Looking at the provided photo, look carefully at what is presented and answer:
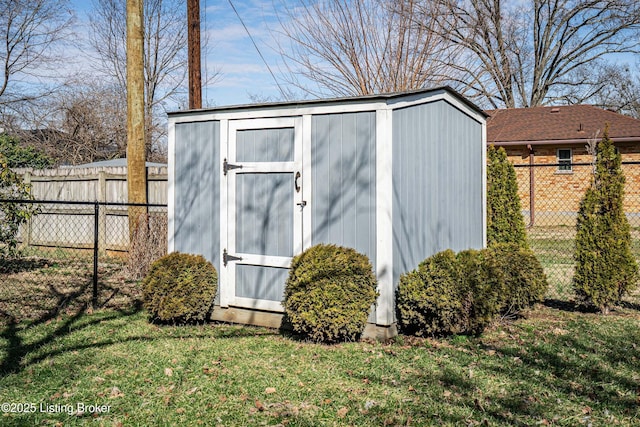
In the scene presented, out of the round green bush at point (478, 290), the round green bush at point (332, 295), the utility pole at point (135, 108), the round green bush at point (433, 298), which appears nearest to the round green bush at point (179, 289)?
the round green bush at point (332, 295)

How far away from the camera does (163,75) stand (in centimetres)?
2592

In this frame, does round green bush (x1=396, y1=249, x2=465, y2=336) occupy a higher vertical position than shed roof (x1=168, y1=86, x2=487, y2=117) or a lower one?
lower

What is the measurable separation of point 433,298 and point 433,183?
1483 mm

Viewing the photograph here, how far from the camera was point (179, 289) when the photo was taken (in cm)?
592

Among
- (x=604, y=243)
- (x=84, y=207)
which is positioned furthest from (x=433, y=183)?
(x=84, y=207)

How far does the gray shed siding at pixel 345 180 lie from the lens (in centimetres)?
544

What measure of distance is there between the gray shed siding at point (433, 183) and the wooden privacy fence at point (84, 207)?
605 centimetres

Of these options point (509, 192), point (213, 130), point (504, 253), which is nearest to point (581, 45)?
point (509, 192)

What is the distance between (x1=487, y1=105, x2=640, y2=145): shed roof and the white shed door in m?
13.8

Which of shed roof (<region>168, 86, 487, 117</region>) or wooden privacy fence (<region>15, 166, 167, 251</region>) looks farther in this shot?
wooden privacy fence (<region>15, 166, 167, 251</region>)

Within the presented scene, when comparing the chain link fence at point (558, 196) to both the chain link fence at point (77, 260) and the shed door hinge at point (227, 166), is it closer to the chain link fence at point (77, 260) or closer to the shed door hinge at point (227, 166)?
the chain link fence at point (77, 260)

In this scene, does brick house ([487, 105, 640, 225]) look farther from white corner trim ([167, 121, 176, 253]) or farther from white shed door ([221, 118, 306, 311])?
white corner trim ([167, 121, 176, 253])

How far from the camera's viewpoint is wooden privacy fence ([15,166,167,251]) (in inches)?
432

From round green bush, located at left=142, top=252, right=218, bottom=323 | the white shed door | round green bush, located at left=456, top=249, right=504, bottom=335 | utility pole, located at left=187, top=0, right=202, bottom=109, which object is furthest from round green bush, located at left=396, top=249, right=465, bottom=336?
utility pole, located at left=187, top=0, right=202, bottom=109
